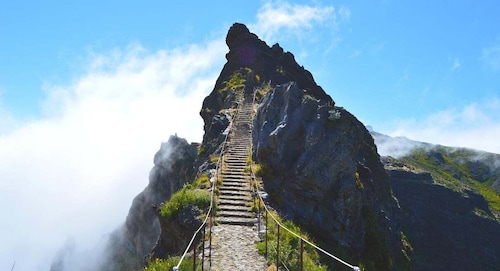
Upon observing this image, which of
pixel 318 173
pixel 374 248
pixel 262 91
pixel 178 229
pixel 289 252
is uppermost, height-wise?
pixel 262 91

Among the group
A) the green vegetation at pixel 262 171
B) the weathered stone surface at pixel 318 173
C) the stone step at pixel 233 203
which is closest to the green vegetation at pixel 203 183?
the stone step at pixel 233 203

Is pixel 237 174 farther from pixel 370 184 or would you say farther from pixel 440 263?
pixel 440 263

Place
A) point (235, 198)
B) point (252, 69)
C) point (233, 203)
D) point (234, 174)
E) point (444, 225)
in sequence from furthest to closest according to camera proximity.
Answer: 1. point (444, 225)
2. point (252, 69)
3. point (234, 174)
4. point (235, 198)
5. point (233, 203)

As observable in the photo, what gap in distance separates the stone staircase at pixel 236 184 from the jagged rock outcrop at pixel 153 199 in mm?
12947

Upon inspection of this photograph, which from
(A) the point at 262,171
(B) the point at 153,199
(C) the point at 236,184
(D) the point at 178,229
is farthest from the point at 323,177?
(B) the point at 153,199

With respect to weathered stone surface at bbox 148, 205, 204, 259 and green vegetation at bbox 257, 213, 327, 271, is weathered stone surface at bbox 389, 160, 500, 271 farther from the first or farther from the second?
green vegetation at bbox 257, 213, 327, 271

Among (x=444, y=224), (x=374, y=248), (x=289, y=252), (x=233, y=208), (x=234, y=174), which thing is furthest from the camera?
(x=444, y=224)

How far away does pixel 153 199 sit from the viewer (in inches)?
2304

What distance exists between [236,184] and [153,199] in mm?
36960

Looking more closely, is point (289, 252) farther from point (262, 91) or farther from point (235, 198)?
point (262, 91)

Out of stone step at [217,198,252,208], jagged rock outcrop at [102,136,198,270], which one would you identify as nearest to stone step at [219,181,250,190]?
stone step at [217,198,252,208]

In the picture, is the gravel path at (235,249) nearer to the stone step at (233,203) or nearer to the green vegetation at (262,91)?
the stone step at (233,203)

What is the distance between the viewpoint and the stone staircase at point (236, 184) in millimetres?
20422

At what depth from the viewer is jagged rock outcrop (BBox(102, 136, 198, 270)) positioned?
172 ft
